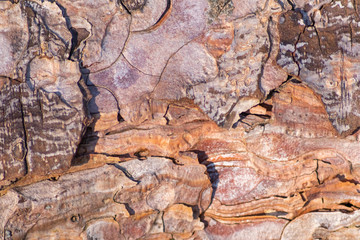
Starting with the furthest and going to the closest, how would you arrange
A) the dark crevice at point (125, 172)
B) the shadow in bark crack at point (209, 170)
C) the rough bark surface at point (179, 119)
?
the shadow in bark crack at point (209, 170) → the dark crevice at point (125, 172) → the rough bark surface at point (179, 119)

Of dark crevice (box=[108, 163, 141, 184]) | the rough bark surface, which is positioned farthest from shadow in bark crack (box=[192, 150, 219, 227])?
dark crevice (box=[108, 163, 141, 184])

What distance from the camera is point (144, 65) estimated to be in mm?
1546

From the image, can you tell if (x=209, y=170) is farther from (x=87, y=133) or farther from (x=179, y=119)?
(x=87, y=133)

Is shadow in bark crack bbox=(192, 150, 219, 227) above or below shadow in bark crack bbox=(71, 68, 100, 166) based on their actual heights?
below

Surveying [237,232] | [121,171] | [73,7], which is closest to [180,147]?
[121,171]

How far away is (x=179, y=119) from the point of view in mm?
1631

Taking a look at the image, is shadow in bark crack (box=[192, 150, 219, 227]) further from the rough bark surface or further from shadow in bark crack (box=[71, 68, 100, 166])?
shadow in bark crack (box=[71, 68, 100, 166])

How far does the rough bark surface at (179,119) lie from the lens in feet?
4.66

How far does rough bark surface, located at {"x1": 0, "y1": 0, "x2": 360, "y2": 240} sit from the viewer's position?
1422mm

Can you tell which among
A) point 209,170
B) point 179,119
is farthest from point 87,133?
point 209,170

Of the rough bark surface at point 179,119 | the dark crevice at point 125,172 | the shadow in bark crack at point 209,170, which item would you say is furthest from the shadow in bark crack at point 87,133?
the shadow in bark crack at point 209,170

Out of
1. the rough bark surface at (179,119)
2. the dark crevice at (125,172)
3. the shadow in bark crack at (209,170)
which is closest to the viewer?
the rough bark surface at (179,119)

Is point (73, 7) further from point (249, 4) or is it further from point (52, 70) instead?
point (249, 4)

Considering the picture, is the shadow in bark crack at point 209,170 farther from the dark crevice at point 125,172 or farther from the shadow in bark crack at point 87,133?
the shadow in bark crack at point 87,133
